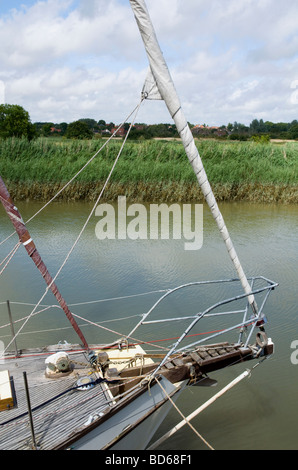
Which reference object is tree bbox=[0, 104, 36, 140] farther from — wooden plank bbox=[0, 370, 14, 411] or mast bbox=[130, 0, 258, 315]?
wooden plank bbox=[0, 370, 14, 411]

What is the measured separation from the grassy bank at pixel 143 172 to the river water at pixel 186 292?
2436 mm

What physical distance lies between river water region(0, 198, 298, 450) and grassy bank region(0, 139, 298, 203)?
2436 millimetres

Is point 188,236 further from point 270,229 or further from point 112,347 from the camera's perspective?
point 112,347

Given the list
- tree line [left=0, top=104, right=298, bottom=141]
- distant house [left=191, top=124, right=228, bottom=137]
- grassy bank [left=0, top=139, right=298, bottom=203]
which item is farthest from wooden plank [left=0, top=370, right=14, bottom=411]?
distant house [left=191, top=124, right=228, bottom=137]

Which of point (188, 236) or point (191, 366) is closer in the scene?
point (191, 366)

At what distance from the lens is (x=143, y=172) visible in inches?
734

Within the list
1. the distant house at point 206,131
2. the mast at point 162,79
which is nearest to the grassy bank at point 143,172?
the mast at point 162,79

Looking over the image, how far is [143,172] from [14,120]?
1208cm

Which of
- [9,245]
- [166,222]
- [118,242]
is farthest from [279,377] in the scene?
[166,222]

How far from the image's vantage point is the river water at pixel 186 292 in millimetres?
5238

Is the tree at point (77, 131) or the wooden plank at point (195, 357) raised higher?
the tree at point (77, 131)

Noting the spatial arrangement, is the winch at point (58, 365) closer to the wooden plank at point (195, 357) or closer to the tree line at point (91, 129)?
the wooden plank at point (195, 357)

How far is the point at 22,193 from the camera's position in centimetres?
1770
